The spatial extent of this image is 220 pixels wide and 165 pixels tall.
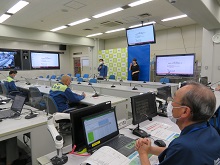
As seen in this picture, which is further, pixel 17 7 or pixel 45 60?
pixel 45 60

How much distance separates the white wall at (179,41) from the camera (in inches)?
284

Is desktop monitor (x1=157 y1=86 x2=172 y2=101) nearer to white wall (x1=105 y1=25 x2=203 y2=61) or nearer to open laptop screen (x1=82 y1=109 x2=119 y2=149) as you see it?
open laptop screen (x1=82 y1=109 x2=119 y2=149)

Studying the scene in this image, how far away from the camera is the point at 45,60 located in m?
10.2

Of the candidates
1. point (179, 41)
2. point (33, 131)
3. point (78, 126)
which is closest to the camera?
point (78, 126)

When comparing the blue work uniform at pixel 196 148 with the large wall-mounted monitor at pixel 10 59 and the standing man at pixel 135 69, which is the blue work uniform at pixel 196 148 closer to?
the standing man at pixel 135 69

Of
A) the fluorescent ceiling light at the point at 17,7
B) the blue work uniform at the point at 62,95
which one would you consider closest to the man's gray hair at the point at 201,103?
the blue work uniform at the point at 62,95

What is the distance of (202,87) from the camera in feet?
3.20

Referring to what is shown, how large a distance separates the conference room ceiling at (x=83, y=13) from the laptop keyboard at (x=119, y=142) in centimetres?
393

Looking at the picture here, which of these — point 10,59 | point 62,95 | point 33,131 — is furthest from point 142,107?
point 10,59

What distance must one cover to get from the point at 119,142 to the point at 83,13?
16.1 feet

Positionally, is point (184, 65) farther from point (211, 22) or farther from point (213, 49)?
point (211, 22)

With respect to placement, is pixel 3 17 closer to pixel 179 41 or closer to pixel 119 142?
pixel 119 142

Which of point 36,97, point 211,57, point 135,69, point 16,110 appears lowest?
point 36,97

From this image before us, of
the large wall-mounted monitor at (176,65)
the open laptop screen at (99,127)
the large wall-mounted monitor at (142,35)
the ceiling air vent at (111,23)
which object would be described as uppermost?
the ceiling air vent at (111,23)
